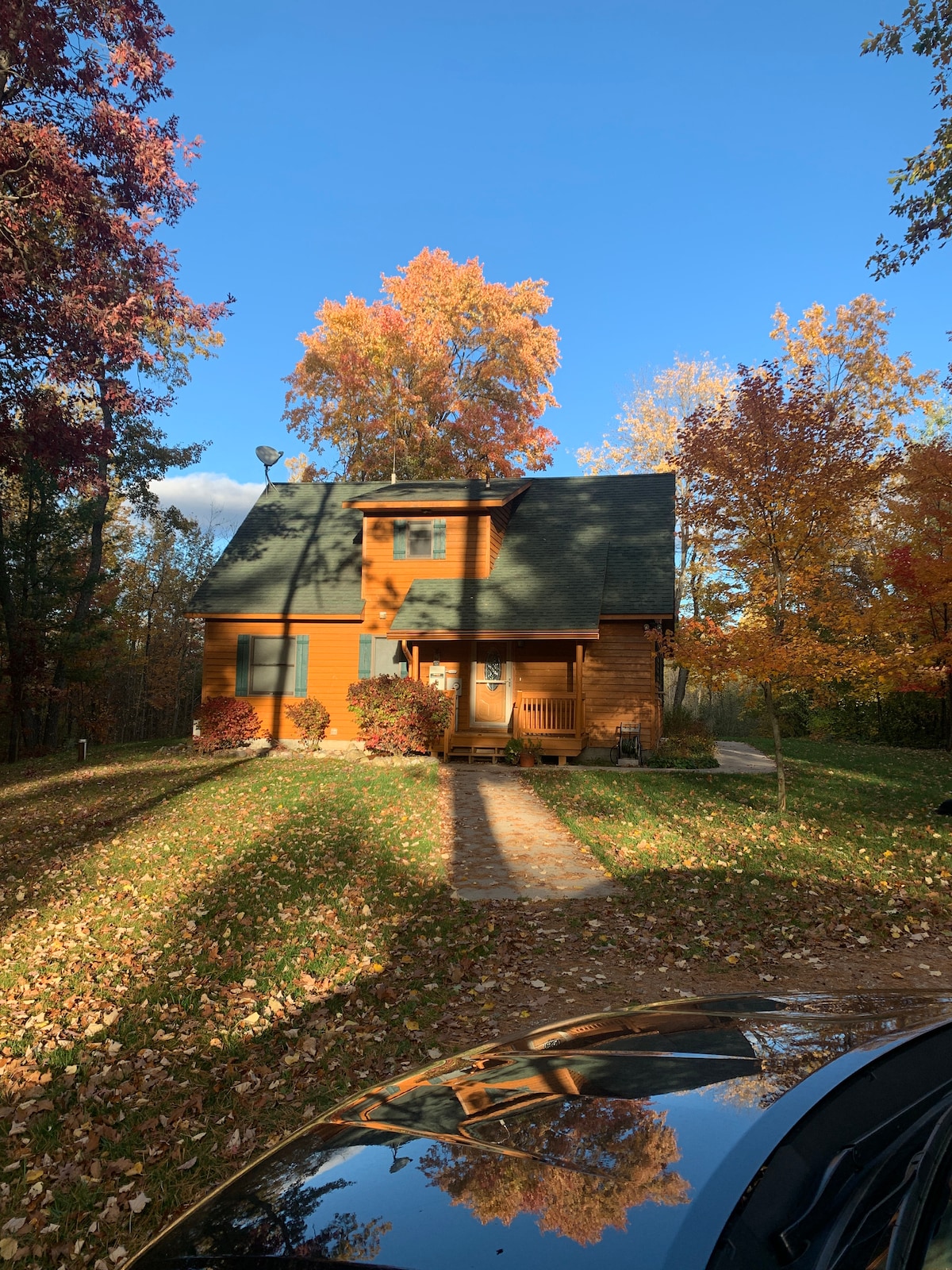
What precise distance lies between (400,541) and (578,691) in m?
6.20

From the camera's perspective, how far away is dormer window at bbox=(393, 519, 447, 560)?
62.1 feet

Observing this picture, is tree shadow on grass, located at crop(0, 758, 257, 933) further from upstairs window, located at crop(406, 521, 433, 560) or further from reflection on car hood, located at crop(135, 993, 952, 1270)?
upstairs window, located at crop(406, 521, 433, 560)

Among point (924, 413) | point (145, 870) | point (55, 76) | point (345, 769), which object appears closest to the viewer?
point (145, 870)

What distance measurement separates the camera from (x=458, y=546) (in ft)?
61.8

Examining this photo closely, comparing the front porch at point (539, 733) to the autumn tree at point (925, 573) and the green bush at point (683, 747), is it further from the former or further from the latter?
the autumn tree at point (925, 573)

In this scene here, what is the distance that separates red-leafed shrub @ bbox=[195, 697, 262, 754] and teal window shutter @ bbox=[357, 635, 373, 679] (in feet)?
9.46

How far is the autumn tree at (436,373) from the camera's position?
95.0 feet

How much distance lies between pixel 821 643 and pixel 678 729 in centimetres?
908

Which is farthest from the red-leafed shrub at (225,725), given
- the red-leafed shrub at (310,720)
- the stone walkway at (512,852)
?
the stone walkway at (512,852)

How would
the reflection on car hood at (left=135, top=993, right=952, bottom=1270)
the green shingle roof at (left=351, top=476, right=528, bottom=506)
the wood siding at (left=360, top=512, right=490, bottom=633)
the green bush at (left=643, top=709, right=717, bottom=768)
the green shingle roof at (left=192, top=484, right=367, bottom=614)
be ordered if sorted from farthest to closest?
the green shingle roof at (left=192, top=484, right=367, bottom=614) < the wood siding at (left=360, top=512, right=490, bottom=633) < the green shingle roof at (left=351, top=476, right=528, bottom=506) < the green bush at (left=643, top=709, right=717, bottom=768) < the reflection on car hood at (left=135, top=993, right=952, bottom=1270)

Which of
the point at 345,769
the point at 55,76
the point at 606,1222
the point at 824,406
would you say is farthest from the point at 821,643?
the point at 55,76

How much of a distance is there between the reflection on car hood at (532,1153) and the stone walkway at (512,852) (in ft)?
18.0

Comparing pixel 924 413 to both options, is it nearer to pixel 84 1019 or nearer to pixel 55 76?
pixel 55 76

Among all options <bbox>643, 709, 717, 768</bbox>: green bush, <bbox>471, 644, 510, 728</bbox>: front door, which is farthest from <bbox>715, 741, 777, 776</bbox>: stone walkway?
<bbox>471, 644, 510, 728</bbox>: front door
